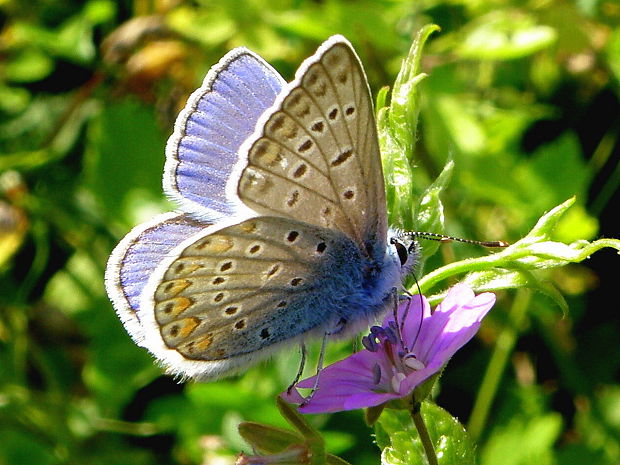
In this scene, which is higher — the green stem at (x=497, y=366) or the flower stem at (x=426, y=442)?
the flower stem at (x=426, y=442)

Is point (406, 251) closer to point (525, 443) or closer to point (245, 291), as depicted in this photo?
point (245, 291)

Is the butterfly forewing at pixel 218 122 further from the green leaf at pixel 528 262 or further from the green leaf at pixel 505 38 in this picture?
the green leaf at pixel 505 38

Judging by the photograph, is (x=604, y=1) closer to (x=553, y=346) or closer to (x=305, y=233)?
(x=553, y=346)

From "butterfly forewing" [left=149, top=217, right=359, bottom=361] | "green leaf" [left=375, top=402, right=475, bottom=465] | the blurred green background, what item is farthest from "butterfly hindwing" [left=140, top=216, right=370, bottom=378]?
the blurred green background

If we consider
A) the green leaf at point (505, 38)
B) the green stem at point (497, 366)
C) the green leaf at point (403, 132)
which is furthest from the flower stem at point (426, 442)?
the green leaf at point (505, 38)

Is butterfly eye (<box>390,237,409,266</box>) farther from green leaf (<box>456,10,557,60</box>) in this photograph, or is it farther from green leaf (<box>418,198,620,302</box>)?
green leaf (<box>456,10,557,60</box>)

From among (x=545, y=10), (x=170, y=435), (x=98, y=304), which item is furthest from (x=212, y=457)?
(x=545, y=10)

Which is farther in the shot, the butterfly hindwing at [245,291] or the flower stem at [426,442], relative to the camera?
the butterfly hindwing at [245,291]

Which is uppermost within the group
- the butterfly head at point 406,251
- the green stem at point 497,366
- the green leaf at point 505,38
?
the butterfly head at point 406,251
